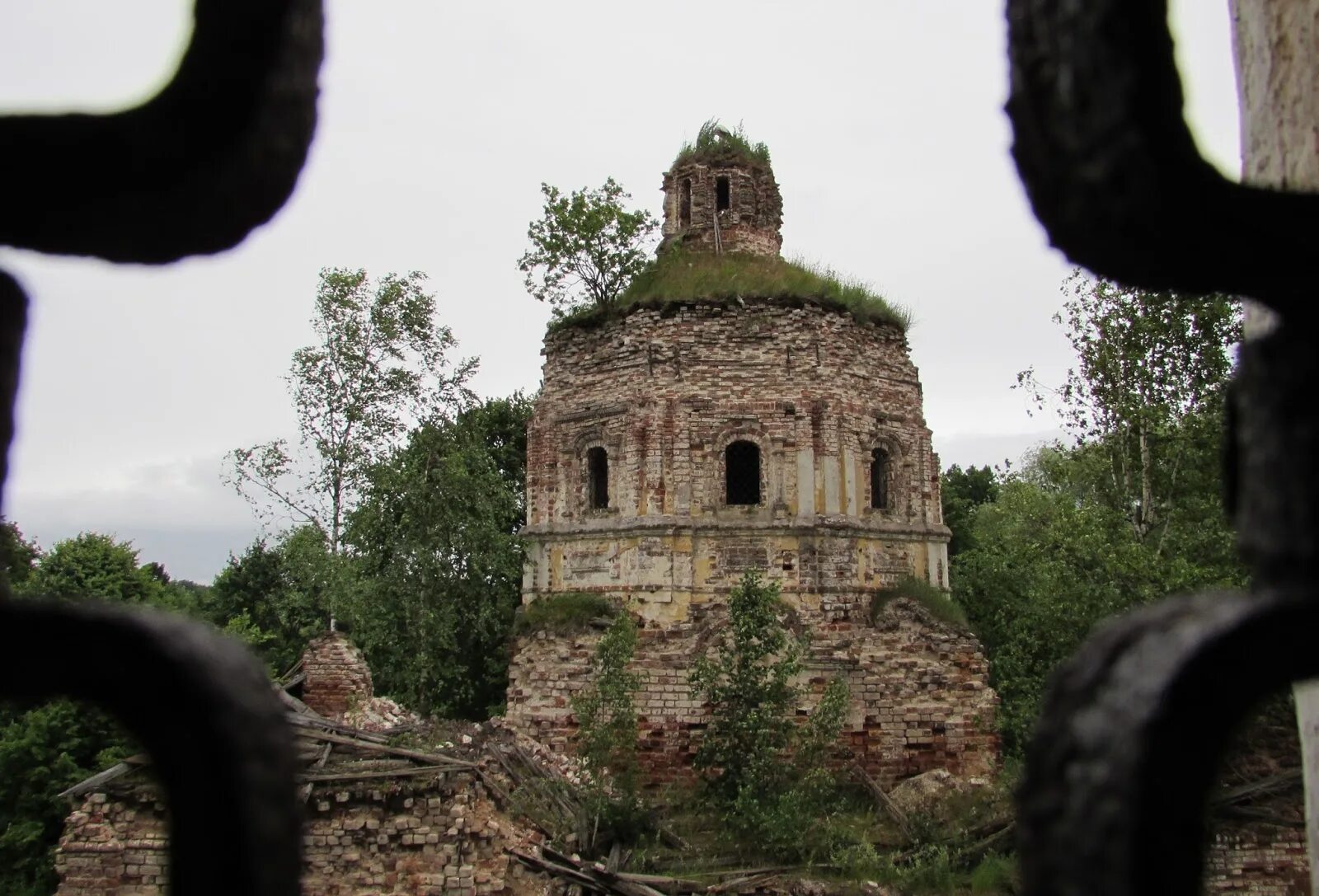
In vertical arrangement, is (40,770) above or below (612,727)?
below

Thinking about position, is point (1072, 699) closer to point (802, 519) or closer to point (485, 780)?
point (485, 780)

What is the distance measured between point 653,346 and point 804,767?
632 centimetres

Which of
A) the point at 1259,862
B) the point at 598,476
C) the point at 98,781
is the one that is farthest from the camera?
the point at 598,476

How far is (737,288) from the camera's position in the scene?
16109 mm

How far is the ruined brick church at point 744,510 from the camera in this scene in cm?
1427

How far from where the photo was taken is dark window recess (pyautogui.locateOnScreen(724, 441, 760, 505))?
1548cm

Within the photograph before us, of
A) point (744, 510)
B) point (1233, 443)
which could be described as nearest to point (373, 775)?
point (744, 510)

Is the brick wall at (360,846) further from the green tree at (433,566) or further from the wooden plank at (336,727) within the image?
the green tree at (433,566)

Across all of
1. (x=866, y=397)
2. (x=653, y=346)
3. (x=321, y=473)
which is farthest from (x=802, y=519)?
(x=321, y=473)

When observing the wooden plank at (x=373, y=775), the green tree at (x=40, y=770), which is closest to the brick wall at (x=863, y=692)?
the wooden plank at (x=373, y=775)

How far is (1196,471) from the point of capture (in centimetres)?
1612

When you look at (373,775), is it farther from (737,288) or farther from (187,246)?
(187,246)

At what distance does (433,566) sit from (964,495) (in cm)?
2337

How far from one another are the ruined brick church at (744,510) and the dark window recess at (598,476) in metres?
0.03
